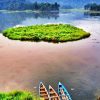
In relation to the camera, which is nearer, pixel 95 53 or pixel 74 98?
pixel 74 98

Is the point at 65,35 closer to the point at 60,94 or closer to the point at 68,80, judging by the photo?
the point at 68,80

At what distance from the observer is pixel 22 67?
26125 mm

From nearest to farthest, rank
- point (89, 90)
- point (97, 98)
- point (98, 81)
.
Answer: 1. point (97, 98)
2. point (89, 90)
3. point (98, 81)

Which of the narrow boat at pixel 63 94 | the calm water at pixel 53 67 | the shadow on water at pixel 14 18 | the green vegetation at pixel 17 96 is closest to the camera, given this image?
the narrow boat at pixel 63 94

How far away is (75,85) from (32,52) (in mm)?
13476

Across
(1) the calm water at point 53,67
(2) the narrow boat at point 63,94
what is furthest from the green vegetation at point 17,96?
(1) the calm water at point 53,67

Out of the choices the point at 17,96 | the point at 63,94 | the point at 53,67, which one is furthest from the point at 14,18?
the point at 63,94

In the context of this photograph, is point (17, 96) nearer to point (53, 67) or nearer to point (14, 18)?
point (53, 67)

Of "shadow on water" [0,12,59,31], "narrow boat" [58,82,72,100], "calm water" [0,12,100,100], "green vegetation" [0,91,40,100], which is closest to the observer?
"narrow boat" [58,82,72,100]

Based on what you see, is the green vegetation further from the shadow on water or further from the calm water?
the shadow on water

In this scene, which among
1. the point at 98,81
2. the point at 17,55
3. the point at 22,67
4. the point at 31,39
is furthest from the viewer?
the point at 31,39

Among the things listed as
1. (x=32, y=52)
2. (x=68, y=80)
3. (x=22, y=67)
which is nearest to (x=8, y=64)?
(x=22, y=67)

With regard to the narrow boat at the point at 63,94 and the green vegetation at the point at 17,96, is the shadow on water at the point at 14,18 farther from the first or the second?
the narrow boat at the point at 63,94

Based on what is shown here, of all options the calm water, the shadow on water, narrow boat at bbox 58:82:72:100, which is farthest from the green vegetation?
the shadow on water
